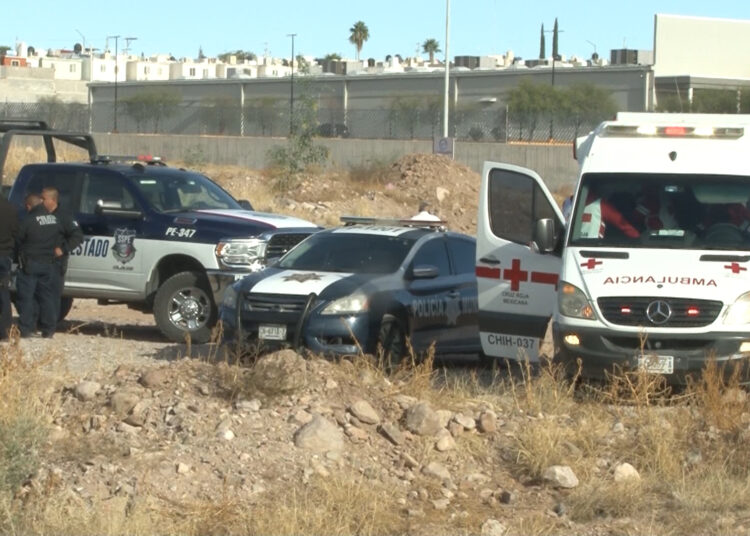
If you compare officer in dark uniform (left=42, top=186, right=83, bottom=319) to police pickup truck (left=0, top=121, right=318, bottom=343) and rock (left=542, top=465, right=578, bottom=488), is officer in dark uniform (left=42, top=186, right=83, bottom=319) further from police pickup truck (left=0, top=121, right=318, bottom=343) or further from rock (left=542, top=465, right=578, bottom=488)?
rock (left=542, top=465, right=578, bottom=488)

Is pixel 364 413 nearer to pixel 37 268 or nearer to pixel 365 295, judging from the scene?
pixel 365 295

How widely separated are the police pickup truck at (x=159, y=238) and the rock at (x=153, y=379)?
425 centimetres

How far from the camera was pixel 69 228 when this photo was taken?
1513 cm

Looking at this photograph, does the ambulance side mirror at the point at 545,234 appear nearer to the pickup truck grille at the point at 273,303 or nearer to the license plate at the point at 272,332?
the pickup truck grille at the point at 273,303

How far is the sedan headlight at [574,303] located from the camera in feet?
36.2

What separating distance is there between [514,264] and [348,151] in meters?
42.3

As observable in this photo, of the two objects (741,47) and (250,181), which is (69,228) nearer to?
(250,181)

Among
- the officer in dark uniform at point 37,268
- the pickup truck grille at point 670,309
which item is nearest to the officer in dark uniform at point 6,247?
the officer in dark uniform at point 37,268

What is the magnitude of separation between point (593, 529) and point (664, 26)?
2200 inches

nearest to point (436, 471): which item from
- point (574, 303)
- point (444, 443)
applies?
point (444, 443)

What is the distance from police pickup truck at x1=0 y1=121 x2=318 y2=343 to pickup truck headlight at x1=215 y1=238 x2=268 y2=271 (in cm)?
1

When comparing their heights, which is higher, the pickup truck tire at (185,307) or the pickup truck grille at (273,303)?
the pickup truck grille at (273,303)

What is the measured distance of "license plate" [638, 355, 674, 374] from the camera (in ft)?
35.4

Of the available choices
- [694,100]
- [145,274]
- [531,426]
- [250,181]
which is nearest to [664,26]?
[694,100]
